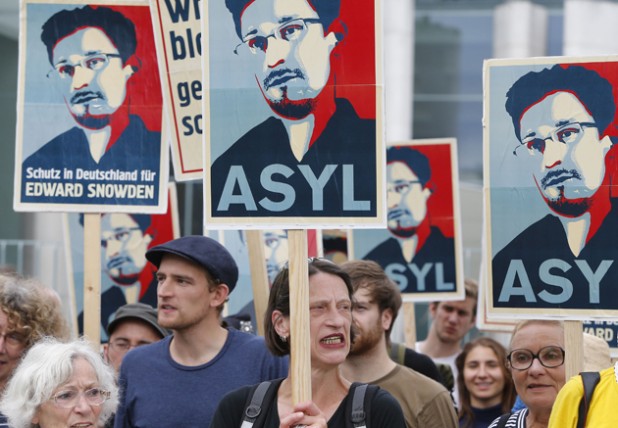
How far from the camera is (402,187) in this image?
8.55 meters

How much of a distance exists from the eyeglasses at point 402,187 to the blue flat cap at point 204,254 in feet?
9.60

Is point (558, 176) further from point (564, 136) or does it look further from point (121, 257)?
point (121, 257)

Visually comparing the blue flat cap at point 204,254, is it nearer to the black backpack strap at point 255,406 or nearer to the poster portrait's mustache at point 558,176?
the black backpack strap at point 255,406

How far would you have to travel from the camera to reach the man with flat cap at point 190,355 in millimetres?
5387

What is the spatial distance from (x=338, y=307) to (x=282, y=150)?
0.59 m

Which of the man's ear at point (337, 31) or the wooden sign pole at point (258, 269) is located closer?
the man's ear at point (337, 31)

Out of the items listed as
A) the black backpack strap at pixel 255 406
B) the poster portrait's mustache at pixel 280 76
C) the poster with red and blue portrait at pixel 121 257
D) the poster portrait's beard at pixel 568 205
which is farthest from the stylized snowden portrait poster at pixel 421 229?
the black backpack strap at pixel 255 406

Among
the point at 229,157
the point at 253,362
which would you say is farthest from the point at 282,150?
the point at 253,362

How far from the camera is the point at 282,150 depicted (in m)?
4.89

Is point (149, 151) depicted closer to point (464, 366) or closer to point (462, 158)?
point (464, 366)

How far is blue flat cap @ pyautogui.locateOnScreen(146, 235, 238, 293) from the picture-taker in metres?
5.59

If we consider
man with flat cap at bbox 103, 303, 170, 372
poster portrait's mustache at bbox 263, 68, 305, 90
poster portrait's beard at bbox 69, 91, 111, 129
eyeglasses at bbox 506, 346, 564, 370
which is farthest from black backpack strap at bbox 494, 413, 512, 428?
poster portrait's beard at bbox 69, 91, 111, 129

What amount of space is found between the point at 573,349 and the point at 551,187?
685mm

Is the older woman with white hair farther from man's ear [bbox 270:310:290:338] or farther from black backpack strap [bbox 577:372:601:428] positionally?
black backpack strap [bbox 577:372:601:428]
